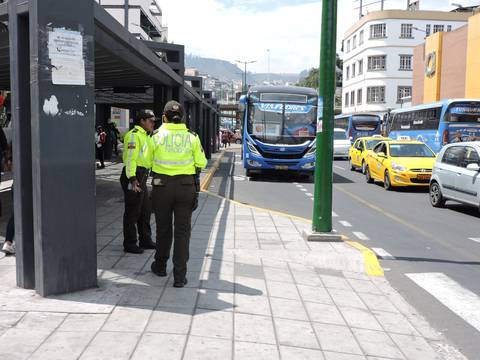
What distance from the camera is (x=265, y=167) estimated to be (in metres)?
18.8

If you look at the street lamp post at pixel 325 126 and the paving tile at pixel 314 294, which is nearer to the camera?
the paving tile at pixel 314 294

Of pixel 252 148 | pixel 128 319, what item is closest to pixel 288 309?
pixel 128 319

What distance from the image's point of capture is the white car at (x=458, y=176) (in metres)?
11.5

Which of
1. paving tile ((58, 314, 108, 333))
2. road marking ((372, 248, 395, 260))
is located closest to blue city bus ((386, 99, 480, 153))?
road marking ((372, 248, 395, 260))

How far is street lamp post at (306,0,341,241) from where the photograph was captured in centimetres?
789

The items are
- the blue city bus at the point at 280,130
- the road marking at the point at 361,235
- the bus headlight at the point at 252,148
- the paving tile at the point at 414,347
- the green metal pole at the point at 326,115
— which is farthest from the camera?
the bus headlight at the point at 252,148

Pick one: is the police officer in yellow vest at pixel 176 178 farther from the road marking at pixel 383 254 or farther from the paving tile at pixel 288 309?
the road marking at pixel 383 254

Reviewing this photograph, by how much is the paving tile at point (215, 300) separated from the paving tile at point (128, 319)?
55cm

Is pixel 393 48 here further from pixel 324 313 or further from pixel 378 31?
pixel 324 313

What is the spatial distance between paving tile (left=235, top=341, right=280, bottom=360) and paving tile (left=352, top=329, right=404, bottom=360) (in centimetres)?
75

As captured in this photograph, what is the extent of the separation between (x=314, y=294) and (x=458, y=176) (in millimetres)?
7611

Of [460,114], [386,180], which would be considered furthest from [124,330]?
[460,114]

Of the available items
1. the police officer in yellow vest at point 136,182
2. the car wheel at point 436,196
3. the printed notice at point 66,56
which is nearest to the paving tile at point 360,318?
the police officer in yellow vest at point 136,182

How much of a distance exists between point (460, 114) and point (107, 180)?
628 inches
